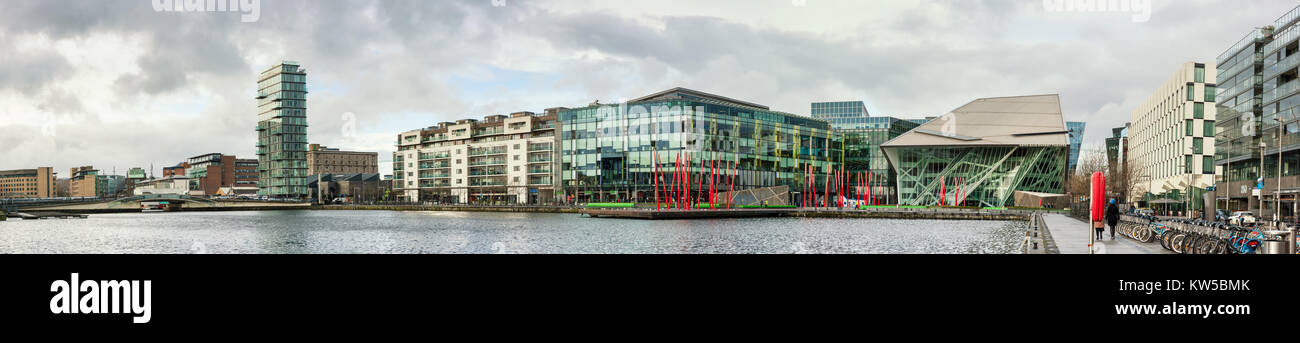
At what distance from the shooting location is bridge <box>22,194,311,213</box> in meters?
124

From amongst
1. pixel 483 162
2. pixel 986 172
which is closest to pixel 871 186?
pixel 986 172

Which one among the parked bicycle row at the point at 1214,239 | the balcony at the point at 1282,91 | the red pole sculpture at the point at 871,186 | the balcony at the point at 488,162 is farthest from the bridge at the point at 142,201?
the balcony at the point at 1282,91

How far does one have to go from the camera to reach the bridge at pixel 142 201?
406ft

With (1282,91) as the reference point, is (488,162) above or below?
below

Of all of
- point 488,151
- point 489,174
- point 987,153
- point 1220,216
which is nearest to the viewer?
point 1220,216

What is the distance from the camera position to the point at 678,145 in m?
116

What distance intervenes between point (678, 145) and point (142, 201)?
100440mm

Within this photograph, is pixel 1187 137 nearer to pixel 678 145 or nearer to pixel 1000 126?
pixel 1000 126

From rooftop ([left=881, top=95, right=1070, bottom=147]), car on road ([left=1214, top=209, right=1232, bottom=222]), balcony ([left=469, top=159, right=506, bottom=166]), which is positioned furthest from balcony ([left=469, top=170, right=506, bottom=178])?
car on road ([left=1214, top=209, right=1232, bottom=222])

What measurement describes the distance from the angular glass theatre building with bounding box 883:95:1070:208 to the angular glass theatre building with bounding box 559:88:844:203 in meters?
17.2
